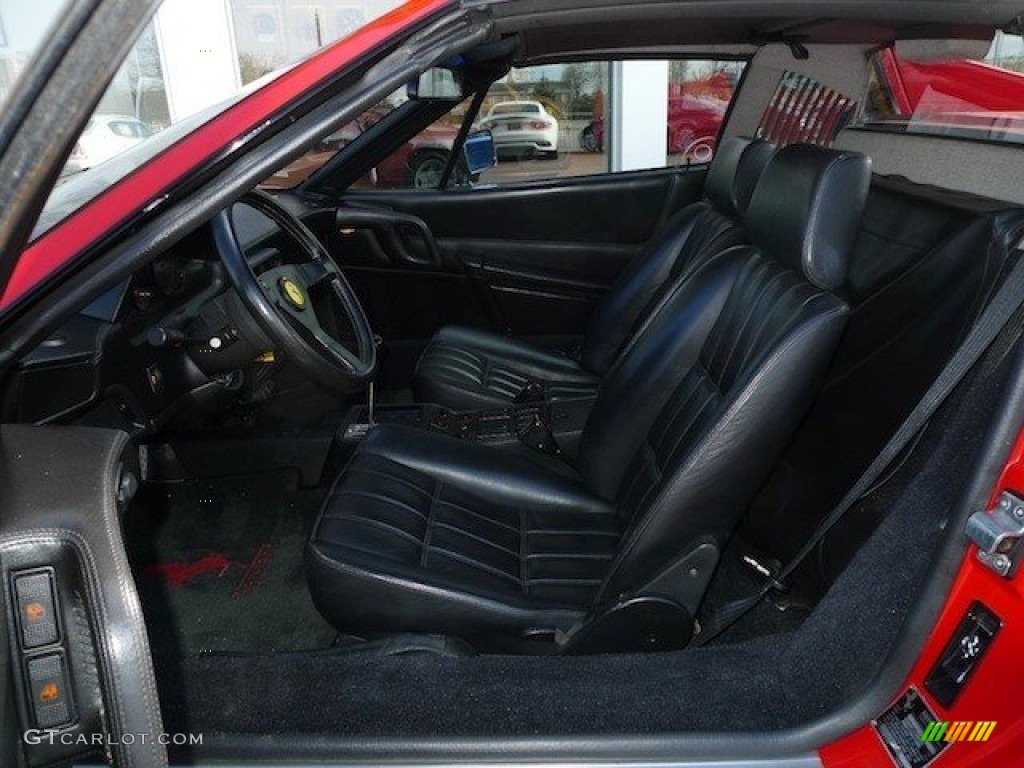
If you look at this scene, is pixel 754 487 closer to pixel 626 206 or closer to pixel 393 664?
pixel 393 664

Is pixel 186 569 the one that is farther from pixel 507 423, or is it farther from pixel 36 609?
pixel 36 609

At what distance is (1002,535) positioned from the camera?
0.92 meters

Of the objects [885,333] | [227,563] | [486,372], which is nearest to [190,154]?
[885,333]

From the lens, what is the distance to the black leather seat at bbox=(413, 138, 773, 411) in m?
2.20

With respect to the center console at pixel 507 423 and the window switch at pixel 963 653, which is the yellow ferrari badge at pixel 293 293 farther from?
the window switch at pixel 963 653

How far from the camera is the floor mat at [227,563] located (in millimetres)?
2023

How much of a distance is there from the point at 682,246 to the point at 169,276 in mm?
1404

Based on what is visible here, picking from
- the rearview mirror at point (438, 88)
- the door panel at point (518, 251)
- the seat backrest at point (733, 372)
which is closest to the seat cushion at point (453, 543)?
the seat backrest at point (733, 372)

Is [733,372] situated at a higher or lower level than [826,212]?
lower

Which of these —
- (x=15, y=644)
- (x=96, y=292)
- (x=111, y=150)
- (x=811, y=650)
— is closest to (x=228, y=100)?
(x=111, y=150)

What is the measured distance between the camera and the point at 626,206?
128 inches

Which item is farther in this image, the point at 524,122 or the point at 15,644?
the point at 524,122

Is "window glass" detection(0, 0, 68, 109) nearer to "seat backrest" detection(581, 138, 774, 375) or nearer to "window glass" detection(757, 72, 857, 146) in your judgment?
"seat backrest" detection(581, 138, 774, 375)

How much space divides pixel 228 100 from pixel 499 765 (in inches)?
40.2
